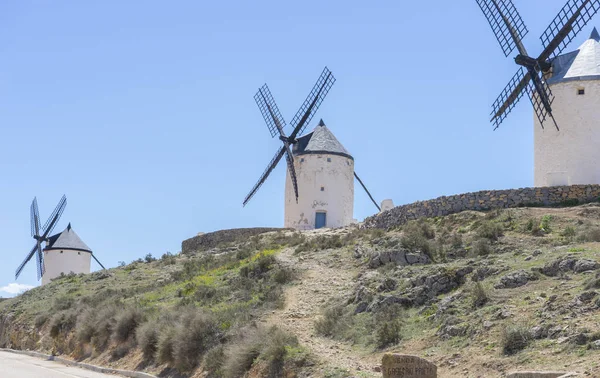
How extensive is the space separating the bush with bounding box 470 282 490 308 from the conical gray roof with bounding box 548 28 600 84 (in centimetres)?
1386

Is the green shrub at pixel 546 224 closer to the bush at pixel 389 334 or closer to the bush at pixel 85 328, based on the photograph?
the bush at pixel 389 334

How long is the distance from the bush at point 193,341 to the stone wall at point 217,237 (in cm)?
1689

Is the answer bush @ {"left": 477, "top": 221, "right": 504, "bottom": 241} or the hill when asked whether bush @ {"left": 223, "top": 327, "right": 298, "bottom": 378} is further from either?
bush @ {"left": 477, "top": 221, "right": 504, "bottom": 241}

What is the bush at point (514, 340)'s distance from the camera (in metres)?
12.9

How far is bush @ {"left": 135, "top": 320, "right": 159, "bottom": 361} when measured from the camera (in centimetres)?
1961

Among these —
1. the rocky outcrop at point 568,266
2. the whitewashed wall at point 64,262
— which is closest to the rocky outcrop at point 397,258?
the rocky outcrop at point 568,266

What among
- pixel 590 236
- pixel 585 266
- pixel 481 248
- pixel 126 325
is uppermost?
pixel 590 236

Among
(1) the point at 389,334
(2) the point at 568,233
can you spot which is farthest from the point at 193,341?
(2) the point at 568,233

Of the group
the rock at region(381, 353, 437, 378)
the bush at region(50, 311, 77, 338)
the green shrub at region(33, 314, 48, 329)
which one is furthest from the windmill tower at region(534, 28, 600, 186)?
the green shrub at region(33, 314, 48, 329)

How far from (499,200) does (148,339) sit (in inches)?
465

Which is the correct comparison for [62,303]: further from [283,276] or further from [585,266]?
[585,266]

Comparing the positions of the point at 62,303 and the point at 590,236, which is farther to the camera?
the point at 62,303

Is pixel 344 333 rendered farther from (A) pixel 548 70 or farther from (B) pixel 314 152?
(B) pixel 314 152

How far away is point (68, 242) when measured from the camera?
→ 48.4 m
